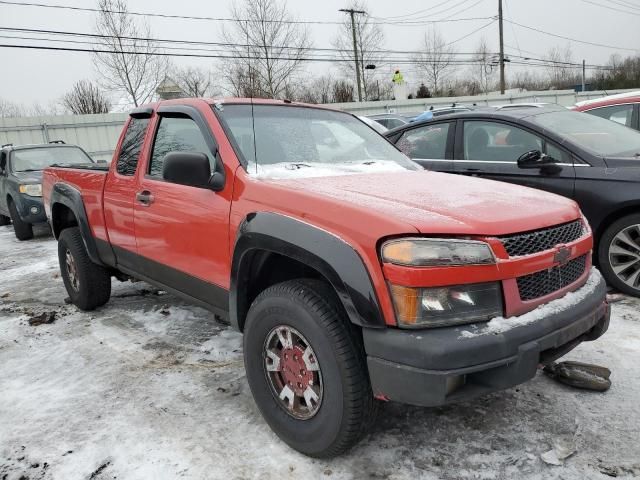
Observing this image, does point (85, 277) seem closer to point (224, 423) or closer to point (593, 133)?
point (224, 423)

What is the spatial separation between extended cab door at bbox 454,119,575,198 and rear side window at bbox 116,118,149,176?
3027 millimetres

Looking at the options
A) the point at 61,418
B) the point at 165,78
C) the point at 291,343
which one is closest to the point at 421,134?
the point at 291,343

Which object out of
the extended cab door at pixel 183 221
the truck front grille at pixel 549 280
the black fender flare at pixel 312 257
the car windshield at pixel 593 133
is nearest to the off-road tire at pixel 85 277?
the extended cab door at pixel 183 221

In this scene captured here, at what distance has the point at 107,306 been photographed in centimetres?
491

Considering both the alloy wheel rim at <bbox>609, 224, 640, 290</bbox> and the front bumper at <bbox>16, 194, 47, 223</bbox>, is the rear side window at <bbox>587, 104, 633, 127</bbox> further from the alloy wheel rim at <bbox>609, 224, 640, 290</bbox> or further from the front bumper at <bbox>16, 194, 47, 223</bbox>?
the front bumper at <bbox>16, 194, 47, 223</bbox>

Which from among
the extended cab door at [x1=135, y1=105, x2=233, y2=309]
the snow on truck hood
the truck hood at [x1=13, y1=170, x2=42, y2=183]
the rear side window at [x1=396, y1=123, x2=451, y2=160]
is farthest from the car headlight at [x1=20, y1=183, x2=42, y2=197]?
the snow on truck hood

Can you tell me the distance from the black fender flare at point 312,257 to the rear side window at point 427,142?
3388 millimetres

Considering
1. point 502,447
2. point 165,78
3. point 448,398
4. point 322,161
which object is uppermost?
point 165,78

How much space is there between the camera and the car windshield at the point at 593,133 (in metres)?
4.51

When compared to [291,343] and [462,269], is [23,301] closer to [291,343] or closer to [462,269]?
[291,343]

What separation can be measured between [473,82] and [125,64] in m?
44.5

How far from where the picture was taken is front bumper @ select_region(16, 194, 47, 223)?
28.5ft

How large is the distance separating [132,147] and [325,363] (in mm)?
2552

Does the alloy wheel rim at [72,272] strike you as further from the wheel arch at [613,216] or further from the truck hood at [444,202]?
the wheel arch at [613,216]
